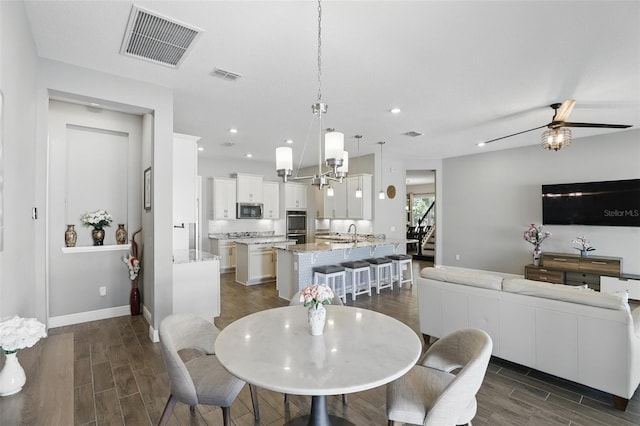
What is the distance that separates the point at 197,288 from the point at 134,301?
994 millimetres

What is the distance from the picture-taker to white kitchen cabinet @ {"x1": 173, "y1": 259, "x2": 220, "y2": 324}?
381 cm

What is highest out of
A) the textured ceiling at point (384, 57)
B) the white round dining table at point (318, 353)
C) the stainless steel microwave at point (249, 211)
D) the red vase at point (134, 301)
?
the textured ceiling at point (384, 57)

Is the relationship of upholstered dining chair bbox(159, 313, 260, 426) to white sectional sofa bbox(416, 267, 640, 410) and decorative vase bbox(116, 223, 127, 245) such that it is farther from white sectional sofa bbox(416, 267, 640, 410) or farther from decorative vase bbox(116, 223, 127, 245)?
decorative vase bbox(116, 223, 127, 245)

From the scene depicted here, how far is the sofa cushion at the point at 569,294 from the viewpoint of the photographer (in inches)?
90.7

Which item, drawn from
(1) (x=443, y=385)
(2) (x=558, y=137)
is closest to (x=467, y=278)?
(1) (x=443, y=385)

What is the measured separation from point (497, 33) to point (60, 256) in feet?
17.5

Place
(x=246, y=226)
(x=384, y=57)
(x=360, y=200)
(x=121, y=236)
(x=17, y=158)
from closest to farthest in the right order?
(x=17, y=158), (x=384, y=57), (x=121, y=236), (x=360, y=200), (x=246, y=226)

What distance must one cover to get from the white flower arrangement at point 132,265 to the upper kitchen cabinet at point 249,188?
402 centimetres

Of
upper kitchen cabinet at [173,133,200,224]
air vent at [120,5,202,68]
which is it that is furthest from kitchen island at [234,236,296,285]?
air vent at [120,5,202,68]

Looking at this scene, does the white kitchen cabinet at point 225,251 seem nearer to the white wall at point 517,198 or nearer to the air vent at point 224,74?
the air vent at point 224,74

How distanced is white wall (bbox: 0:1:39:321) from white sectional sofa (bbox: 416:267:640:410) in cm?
346

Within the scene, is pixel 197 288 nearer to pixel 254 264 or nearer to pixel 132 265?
pixel 132 265

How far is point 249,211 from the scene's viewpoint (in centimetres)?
818

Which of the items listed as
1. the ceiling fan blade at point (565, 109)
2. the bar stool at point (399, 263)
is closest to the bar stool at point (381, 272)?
the bar stool at point (399, 263)
